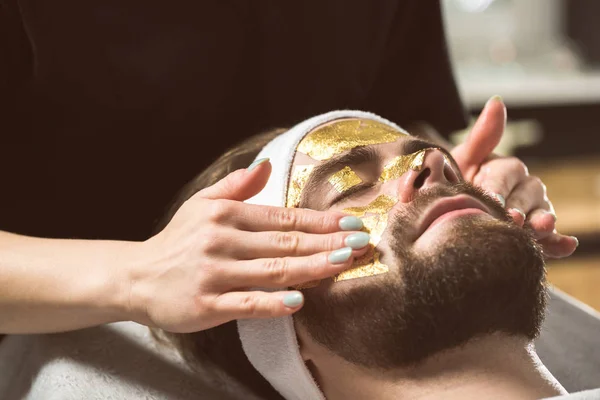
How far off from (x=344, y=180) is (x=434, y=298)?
0.67 feet

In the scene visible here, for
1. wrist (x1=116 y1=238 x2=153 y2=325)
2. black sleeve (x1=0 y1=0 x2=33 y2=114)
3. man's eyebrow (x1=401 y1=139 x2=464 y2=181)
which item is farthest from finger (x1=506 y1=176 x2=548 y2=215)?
black sleeve (x1=0 y1=0 x2=33 y2=114)

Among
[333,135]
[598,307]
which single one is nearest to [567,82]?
[598,307]

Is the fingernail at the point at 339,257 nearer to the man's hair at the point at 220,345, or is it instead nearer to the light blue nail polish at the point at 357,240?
the light blue nail polish at the point at 357,240

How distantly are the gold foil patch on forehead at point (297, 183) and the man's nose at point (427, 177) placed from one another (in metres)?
0.13

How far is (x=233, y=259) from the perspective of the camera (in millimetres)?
797

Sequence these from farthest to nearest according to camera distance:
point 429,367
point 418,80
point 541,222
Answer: point 418,80
point 541,222
point 429,367

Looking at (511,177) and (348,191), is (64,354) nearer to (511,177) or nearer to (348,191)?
(348,191)

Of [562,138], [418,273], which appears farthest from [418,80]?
[562,138]

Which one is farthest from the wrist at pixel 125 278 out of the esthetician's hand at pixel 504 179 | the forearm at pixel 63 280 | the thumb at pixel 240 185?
the esthetician's hand at pixel 504 179

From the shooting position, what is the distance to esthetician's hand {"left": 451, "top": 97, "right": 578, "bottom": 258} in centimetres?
110

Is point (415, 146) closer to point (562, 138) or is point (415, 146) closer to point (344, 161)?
point (344, 161)

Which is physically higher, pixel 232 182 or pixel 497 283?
pixel 232 182

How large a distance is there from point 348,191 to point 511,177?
0.31 metres

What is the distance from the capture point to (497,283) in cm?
87
